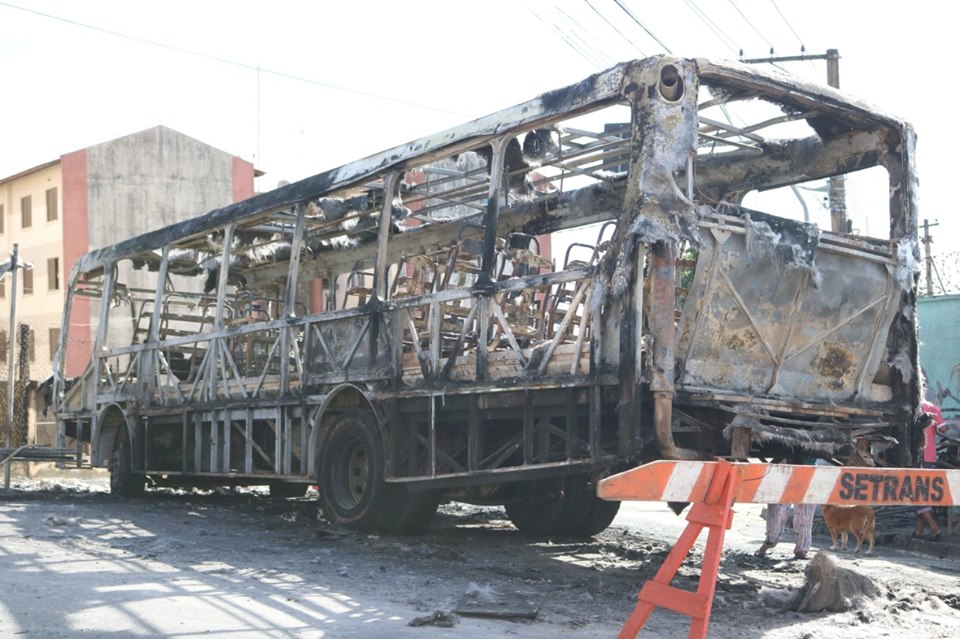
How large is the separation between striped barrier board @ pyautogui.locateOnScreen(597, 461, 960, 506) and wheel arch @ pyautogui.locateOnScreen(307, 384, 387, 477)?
16.4 feet

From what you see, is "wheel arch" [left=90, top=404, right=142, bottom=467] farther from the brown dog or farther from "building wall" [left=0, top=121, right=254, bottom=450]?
"building wall" [left=0, top=121, right=254, bottom=450]

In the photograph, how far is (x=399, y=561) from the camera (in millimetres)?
8094

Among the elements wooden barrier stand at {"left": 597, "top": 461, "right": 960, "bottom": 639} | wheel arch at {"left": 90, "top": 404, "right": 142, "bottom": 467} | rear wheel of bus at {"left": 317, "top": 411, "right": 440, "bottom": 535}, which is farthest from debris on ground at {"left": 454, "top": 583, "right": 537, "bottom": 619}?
wheel arch at {"left": 90, "top": 404, "right": 142, "bottom": 467}

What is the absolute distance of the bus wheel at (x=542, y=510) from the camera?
1000 cm

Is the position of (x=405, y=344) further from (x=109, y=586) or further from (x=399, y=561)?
(x=109, y=586)

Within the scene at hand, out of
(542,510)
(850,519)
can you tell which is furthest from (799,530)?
(542,510)

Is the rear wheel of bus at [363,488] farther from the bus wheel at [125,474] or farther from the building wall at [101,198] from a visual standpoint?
the building wall at [101,198]

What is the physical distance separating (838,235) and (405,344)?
3.79m

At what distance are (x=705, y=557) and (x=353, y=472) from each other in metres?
5.60

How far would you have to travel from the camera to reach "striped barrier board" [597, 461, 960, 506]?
15.4 feet

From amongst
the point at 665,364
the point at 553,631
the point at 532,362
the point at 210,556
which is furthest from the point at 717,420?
the point at 210,556

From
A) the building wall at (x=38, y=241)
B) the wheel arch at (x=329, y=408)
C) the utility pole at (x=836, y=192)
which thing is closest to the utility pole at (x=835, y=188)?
the utility pole at (x=836, y=192)

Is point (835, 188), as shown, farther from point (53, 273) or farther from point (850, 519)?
point (53, 273)

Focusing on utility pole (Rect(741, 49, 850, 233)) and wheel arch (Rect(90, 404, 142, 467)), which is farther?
utility pole (Rect(741, 49, 850, 233))
